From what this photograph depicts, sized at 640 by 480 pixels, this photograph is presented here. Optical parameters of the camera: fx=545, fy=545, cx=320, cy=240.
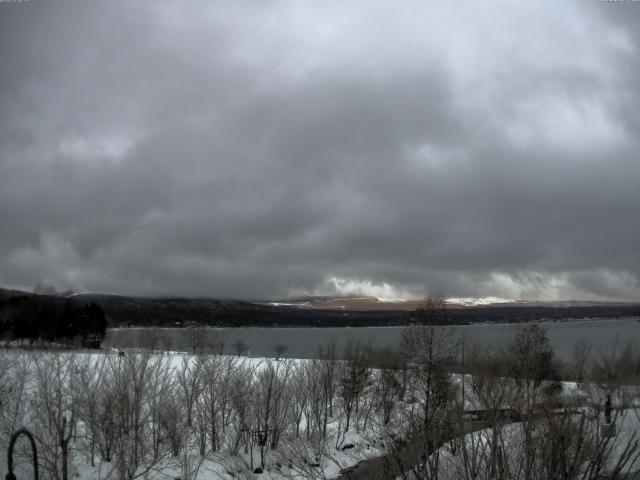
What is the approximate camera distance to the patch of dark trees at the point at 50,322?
334ft

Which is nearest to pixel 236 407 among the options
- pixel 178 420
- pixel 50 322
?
pixel 178 420

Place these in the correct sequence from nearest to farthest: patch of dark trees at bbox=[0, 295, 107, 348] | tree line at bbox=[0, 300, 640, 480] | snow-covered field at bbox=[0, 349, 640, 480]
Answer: tree line at bbox=[0, 300, 640, 480] < snow-covered field at bbox=[0, 349, 640, 480] < patch of dark trees at bbox=[0, 295, 107, 348]

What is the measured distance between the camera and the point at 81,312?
390 feet

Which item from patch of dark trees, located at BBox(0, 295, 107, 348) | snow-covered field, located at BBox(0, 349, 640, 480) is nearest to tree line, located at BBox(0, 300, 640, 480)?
snow-covered field, located at BBox(0, 349, 640, 480)

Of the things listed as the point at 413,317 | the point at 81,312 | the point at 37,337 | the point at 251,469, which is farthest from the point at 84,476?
the point at 81,312

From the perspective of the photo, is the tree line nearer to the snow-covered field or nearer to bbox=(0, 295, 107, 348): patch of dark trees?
the snow-covered field

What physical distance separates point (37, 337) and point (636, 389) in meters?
99.8

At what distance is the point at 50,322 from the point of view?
352ft

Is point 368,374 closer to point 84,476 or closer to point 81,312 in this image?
point 84,476

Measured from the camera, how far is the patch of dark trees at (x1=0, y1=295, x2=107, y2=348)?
102 meters

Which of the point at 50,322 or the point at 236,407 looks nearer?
the point at 236,407

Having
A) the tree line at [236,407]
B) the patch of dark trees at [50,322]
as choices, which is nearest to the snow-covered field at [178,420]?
the tree line at [236,407]

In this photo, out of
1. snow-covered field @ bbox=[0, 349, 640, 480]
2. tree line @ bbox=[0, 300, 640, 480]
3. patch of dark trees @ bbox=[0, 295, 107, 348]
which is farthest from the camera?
patch of dark trees @ bbox=[0, 295, 107, 348]

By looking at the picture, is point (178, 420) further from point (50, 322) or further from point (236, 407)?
point (50, 322)
